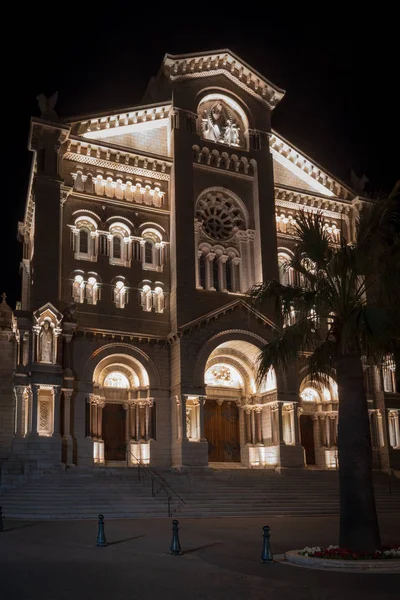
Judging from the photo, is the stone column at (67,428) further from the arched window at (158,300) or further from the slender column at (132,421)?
the arched window at (158,300)

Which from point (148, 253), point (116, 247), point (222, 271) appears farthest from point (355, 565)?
point (222, 271)

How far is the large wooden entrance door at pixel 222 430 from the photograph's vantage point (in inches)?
1505

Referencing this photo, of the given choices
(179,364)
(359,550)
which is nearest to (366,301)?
(359,550)

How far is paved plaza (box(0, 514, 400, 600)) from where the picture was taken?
1130 cm

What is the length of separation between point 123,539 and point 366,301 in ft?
29.7

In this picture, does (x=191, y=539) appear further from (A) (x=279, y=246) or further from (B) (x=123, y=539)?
(A) (x=279, y=246)

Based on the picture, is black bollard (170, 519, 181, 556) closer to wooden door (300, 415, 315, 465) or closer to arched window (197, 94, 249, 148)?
wooden door (300, 415, 315, 465)

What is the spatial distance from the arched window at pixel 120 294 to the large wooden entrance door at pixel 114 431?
5.49 meters

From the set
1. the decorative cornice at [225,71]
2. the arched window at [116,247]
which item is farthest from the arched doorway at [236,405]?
the decorative cornice at [225,71]

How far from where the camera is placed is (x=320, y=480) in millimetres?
34156

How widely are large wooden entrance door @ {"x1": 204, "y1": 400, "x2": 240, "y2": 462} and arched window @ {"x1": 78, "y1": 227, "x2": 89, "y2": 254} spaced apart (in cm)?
1110

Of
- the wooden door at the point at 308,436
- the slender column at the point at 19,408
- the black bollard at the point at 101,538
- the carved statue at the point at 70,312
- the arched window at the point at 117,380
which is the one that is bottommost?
the black bollard at the point at 101,538

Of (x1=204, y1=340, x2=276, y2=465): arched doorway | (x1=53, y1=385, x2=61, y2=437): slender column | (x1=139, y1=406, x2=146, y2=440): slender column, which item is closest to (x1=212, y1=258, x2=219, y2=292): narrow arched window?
(x1=204, y1=340, x2=276, y2=465): arched doorway

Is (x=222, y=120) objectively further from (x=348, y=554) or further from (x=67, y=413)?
(x=348, y=554)
